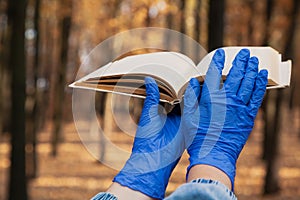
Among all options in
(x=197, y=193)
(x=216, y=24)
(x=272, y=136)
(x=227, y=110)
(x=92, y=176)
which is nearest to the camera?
(x=197, y=193)

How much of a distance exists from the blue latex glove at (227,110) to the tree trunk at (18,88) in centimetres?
840

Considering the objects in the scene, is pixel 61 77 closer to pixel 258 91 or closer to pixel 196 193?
pixel 258 91

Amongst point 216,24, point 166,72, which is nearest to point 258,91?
point 166,72

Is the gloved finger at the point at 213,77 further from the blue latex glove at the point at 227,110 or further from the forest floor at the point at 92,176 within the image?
the forest floor at the point at 92,176

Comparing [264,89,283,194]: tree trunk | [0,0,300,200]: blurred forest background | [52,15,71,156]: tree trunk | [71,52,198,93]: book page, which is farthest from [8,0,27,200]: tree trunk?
[52,15,71,156]: tree trunk

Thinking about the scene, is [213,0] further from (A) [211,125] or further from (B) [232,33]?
(B) [232,33]

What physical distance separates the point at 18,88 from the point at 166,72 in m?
→ 8.41

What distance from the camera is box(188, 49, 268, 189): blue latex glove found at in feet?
7.88

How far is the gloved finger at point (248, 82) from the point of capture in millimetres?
2441

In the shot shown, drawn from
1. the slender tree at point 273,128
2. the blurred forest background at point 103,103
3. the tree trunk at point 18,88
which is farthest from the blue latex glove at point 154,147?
the slender tree at point 273,128

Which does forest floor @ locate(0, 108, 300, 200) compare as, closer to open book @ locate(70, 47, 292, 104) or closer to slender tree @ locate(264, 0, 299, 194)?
slender tree @ locate(264, 0, 299, 194)

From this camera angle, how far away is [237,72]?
247 centimetres

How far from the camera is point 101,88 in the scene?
2582 millimetres

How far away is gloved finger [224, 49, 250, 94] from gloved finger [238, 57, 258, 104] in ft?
0.05
